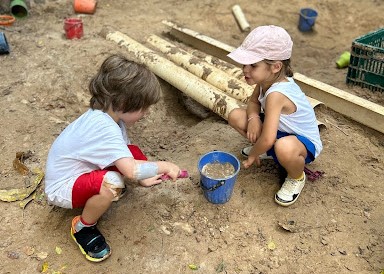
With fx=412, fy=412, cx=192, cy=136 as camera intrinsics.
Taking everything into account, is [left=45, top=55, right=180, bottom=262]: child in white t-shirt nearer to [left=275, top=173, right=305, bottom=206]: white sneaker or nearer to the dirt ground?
the dirt ground

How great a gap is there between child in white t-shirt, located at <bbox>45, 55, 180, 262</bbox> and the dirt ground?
0.32 metres

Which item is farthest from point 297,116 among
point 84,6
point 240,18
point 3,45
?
point 84,6

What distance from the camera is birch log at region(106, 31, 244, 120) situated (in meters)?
3.73

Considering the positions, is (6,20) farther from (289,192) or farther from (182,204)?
(289,192)

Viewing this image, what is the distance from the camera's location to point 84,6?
6.04 m

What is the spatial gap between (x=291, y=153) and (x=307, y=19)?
4471mm

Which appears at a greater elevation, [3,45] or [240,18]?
[3,45]

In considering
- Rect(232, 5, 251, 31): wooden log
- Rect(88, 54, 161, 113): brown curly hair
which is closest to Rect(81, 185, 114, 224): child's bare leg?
Rect(88, 54, 161, 113): brown curly hair

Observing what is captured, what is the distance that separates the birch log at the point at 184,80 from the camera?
12.2ft

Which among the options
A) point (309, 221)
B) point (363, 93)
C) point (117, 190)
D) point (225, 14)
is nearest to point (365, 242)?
point (309, 221)

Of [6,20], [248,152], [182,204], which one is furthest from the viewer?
[6,20]

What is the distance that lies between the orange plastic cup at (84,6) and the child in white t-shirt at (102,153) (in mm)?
3977

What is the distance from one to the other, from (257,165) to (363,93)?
191 cm

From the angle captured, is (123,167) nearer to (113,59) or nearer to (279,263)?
(113,59)
